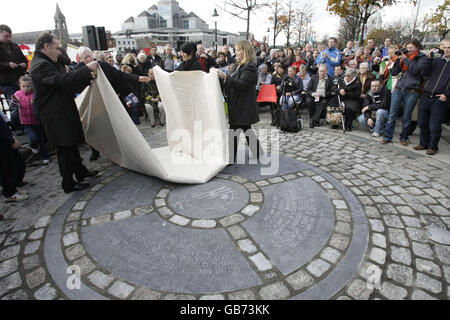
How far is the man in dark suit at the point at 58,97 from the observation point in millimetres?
3371

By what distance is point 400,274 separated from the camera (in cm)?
234

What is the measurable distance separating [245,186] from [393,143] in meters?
3.90

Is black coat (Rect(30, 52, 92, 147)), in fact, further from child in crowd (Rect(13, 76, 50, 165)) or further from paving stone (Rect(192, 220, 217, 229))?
paving stone (Rect(192, 220, 217, 229))

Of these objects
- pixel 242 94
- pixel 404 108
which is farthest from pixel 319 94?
pixel 242 94

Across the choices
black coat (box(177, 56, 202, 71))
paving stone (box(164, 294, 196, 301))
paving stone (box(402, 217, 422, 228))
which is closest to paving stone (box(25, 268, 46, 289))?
paving stone (box(164, 294, 196, 301))

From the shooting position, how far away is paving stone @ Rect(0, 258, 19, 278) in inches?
96.6

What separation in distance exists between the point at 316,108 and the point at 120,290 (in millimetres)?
6707

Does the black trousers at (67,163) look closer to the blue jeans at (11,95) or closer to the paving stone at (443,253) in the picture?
the blue jeans at (11,95)

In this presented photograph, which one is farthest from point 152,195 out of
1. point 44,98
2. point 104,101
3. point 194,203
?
point 44,98

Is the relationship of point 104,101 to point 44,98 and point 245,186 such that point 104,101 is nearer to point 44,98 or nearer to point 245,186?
point 44,98

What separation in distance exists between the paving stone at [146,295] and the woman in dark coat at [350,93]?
6332 mm

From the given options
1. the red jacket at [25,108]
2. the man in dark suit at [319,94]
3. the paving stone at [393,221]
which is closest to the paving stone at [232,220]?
the paving stone at [393,221]

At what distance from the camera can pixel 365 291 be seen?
2174 millimetres

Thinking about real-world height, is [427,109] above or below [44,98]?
below
